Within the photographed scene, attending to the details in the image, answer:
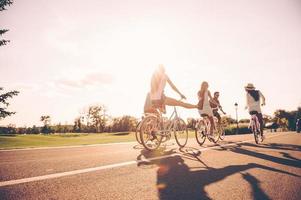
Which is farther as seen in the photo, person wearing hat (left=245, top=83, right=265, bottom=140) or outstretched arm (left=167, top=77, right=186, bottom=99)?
person wearing hat (left=245, top=83, right=265, bottom=140)

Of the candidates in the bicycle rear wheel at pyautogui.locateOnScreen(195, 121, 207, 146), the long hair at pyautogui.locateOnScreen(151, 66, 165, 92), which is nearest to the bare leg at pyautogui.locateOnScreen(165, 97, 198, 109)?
the long hair at pyautogui.locateOnScreen(151, 66, 165, 92)

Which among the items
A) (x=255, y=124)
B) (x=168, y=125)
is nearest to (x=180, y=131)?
(x=168, y=125)

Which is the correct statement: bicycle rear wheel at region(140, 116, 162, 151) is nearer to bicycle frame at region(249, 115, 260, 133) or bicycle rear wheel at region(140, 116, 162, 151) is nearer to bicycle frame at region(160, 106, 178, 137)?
bicycle frame at region(160, 106, 178, 137)

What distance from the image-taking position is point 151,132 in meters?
7.50

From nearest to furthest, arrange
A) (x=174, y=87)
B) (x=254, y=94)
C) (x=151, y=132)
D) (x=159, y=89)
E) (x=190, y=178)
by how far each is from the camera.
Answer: (x=190, y=178)
(x=151, y=132)
(x=159, y=89)
(x=174, y=87)
(x=254, y=94)

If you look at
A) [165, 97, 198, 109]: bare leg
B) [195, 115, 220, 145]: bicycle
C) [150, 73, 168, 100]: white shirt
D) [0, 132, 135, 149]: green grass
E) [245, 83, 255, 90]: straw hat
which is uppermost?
[245, 83, 255, 90]: straw hat

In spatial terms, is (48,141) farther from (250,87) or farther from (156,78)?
(250,87)

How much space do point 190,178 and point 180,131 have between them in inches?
193

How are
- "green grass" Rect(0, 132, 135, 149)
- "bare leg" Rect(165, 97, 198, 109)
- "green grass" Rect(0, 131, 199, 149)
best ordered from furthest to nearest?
1. "green grass" Rect(0, 132, 135, 149)
2. "green grass" Rect(0, 131, 199, 149)
3. "bare leg" Rect(165, 97, 198, 109)

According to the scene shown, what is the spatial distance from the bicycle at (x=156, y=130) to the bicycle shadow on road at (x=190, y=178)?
2057 mm

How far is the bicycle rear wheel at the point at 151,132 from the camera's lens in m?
7.29

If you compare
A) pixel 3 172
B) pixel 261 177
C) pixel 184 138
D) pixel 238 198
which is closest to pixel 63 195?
pixel 3 172

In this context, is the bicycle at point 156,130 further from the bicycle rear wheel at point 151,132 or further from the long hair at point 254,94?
the long hair at point 254,94

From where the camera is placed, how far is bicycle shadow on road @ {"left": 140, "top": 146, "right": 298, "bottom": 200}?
3.04 m
